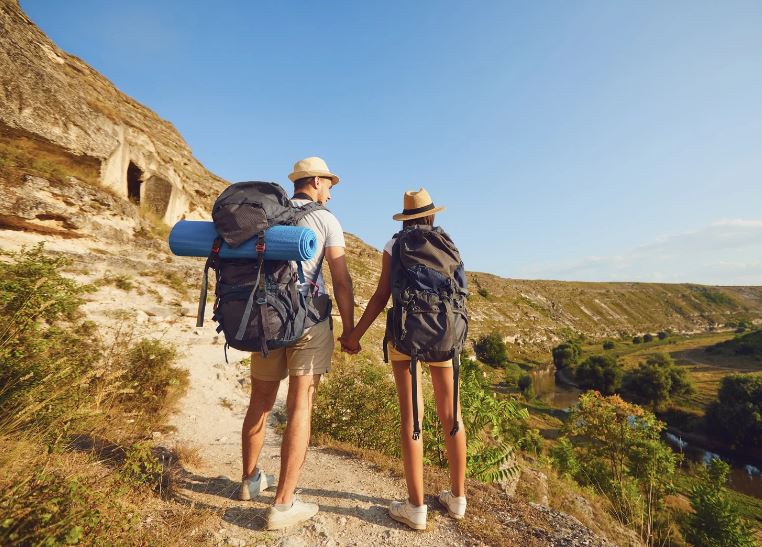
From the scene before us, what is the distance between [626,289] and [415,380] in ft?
623

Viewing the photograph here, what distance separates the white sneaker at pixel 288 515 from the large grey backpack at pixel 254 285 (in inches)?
50.4

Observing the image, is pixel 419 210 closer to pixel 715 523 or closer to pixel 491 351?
pixel 715 523

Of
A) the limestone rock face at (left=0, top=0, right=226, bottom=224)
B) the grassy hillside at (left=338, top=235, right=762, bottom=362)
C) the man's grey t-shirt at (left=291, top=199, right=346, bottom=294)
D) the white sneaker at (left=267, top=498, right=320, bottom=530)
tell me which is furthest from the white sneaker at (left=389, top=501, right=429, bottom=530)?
the grassy hillside at (left=338, top=235, right=762, bottom=362)

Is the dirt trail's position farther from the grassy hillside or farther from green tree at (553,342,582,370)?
green tree at (553,342,582,370)

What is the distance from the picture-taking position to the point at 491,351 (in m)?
62.4

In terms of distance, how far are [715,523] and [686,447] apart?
33408mm

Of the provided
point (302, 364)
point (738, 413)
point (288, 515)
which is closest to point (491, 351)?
point (738, 413)

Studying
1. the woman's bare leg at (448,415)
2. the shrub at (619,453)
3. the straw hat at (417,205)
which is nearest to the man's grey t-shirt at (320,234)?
the straw hat at (417,205)

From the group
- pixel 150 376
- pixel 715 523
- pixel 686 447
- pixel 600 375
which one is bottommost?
pixel 686 447

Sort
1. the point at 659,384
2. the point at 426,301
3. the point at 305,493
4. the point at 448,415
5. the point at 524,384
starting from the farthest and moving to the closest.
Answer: the point at 524,384 → the point at 659,384 → the point at 305,493 → the point at 448,415 → the point at 426,301

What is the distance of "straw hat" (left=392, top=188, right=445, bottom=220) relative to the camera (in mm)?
2904

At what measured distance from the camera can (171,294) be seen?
33.6 ft

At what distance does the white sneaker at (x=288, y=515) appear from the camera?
2.51 metres

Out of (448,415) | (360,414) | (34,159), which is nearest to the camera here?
(448,415)
